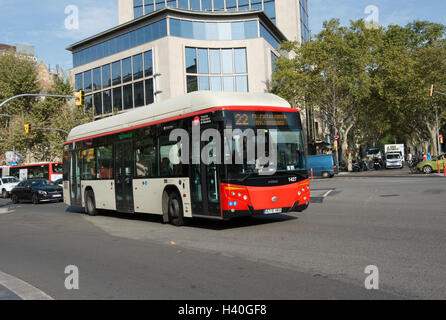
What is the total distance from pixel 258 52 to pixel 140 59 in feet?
43.6

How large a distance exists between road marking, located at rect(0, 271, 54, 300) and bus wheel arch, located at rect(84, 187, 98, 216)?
976 cm

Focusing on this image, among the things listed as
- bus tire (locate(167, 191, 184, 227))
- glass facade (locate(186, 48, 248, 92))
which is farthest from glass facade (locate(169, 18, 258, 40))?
bus tire (locate(167, 191, 184, 227))

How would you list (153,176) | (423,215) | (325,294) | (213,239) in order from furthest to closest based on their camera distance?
(153,176) → (423,215) → (213,239) → (325,294)

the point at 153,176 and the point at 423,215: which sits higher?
the point at 153,176

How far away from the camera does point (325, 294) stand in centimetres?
498

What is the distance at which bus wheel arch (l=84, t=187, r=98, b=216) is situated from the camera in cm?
1641

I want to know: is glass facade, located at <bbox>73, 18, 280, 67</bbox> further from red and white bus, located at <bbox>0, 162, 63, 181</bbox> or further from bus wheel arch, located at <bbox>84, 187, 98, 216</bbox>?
bus wheel arch, located at <bbox>84, 187, 98, 216</bbox>

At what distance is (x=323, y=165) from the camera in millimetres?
40188

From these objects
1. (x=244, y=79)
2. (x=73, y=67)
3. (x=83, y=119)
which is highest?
(x=73, y=67)

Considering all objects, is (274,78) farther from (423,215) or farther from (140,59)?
(423,215)

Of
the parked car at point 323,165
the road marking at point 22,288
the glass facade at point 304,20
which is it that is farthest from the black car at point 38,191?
the glass facade at point 304,20

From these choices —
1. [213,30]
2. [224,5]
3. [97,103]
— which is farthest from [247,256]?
[224,5]

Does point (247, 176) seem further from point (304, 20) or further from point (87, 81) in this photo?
point (304, 20)

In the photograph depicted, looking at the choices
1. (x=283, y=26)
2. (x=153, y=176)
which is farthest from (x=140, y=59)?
(x=153, y=176)
